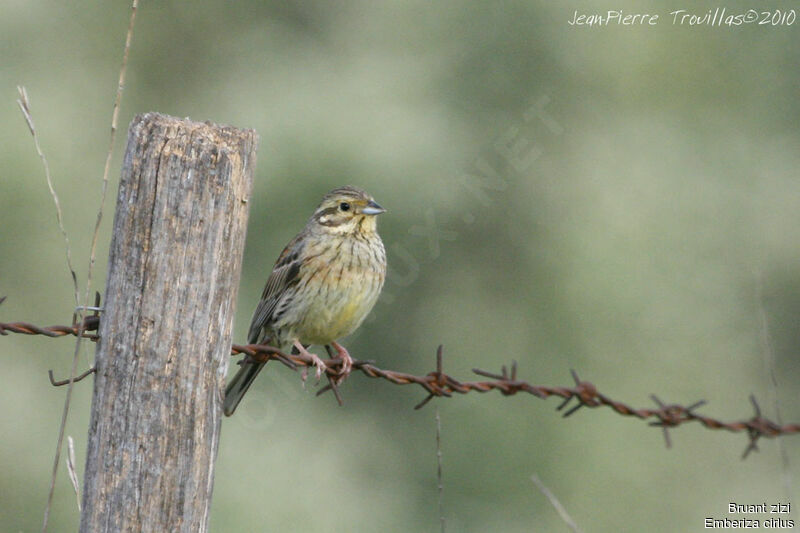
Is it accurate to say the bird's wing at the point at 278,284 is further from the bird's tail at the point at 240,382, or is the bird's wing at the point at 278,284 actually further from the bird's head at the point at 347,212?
the bird's tail at the point at 240,382

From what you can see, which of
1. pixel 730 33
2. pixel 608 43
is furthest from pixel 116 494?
pixel 730 33

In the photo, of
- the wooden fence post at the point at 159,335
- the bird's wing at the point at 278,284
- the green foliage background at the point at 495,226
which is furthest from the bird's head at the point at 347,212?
A: the green foliage background at the point at 495,226

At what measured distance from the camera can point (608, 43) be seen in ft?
44.7

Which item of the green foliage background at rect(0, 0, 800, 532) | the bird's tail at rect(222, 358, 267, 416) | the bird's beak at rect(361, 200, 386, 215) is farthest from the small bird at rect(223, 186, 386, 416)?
the green foliage background at rect(0, 0, 800, 532)

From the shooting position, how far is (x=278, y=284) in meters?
5.88

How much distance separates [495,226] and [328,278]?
9010 millimetres

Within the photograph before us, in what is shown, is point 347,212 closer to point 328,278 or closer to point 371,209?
point 371,209

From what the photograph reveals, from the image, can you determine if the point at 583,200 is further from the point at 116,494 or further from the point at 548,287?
the point at 116,494

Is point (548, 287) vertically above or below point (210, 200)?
above

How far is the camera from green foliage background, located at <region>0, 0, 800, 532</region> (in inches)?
455

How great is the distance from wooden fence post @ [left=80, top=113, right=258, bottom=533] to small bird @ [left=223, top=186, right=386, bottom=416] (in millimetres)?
2361

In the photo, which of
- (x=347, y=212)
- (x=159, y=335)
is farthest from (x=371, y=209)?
(x=159, y=335)

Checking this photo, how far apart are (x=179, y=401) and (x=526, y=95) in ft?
38.5

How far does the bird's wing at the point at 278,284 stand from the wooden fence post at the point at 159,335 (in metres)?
2.58
